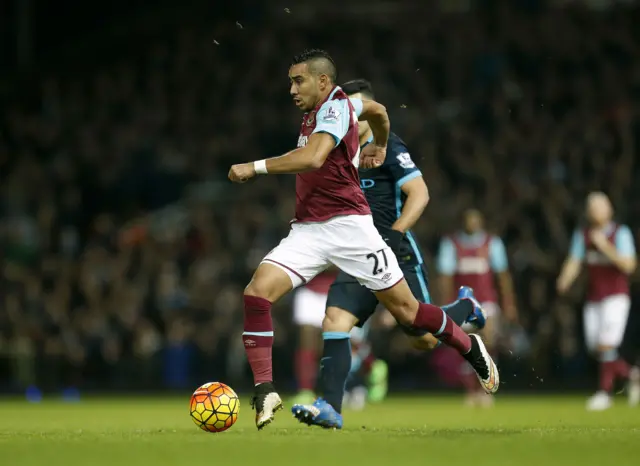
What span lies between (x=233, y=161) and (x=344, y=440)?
12.2 meters

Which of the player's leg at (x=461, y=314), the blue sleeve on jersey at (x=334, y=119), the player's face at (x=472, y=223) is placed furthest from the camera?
the player's face at (x=472, y=223)

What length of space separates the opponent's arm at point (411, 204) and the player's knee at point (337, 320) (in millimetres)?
694

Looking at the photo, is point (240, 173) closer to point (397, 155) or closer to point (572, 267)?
point (397, 155)

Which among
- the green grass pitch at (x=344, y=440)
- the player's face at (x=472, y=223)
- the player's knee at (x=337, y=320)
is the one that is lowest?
the green grass pitch at (x=344, y=440)

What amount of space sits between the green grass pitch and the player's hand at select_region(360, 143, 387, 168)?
174cm

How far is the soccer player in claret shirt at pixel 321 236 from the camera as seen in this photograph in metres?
7.34

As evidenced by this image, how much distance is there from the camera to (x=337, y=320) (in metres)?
8.41

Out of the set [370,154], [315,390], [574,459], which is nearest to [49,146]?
[315,390]

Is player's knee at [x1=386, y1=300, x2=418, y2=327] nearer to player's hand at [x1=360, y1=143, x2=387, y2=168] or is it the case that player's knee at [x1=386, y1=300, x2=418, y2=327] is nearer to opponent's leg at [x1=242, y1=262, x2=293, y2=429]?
opponent's leg at [x1=242, y1=262, x2=293, y2=429]

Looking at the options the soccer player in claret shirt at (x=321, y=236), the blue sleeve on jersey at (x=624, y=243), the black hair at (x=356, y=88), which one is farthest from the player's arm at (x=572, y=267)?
the soccer player in claret shirt at (x=321, y=236)

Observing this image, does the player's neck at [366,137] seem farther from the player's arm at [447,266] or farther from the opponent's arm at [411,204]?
the player's arm at [447,266]

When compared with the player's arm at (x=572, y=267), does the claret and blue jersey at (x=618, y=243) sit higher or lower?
higher

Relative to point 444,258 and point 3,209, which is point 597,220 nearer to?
point 444,258

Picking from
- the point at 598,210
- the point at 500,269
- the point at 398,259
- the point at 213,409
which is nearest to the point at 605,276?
the point at 598,210
